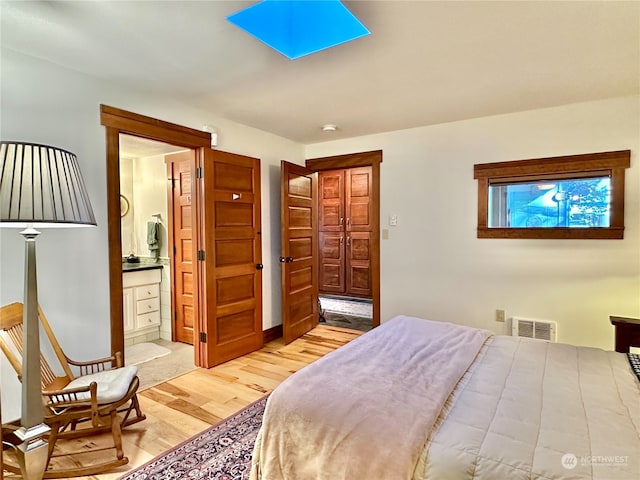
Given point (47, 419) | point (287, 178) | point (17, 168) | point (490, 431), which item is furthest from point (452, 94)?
point (47, 419)

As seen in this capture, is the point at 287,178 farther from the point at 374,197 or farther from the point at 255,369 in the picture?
the point at 255,369

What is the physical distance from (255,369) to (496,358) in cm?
212

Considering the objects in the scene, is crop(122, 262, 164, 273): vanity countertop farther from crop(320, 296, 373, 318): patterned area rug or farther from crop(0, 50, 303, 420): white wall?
crop(320, 296, 373, 318): patterned area rug

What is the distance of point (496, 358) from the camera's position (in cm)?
189

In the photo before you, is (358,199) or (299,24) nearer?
(299,24)

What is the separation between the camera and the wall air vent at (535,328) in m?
3.21

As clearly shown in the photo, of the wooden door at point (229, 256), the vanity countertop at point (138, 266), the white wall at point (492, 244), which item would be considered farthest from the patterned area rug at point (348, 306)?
the vanity countertop at point (138, 266)

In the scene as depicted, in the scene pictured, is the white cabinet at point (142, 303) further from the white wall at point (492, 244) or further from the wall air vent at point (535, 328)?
the wall air vent at point (535, 328)

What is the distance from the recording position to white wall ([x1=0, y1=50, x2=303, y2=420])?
6.84 ft

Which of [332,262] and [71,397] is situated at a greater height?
[332,262]

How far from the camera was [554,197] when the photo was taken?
3.25m

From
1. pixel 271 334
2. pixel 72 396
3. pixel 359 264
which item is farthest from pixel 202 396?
pixel 359 264

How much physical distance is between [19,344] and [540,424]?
2645 millimetres

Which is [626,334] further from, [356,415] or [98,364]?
[98,364]
